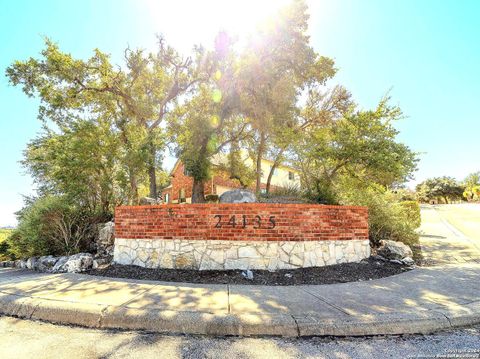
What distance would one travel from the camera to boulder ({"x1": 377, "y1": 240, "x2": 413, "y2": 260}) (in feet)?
22.9

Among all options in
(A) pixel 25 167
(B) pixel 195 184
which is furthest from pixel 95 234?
(A) pixel 25 167

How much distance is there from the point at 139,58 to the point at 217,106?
4.88m

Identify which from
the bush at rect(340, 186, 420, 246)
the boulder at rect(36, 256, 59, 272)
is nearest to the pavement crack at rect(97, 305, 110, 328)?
the boulder at rect(36, 256, 59, 272)

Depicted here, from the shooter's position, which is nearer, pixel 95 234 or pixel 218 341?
pixel 218 341

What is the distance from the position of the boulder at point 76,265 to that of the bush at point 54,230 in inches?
45.8

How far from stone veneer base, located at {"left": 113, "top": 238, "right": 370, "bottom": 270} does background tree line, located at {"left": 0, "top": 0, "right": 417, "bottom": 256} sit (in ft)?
9.26

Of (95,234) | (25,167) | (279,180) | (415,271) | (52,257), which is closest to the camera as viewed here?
(415,271)

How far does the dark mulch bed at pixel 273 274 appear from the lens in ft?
17.2

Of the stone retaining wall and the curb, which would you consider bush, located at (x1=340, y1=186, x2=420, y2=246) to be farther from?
the curb

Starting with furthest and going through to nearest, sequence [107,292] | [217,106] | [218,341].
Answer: [217,106], [107,292], [218,341]

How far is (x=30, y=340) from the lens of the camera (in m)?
3.04

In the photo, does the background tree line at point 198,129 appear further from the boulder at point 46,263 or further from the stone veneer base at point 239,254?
the stone veneer base at point 239,254

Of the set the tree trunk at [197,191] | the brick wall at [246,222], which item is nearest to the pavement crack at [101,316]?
the brick wall at [246,222]

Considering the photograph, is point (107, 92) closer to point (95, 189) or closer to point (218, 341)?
point (95, 189)
